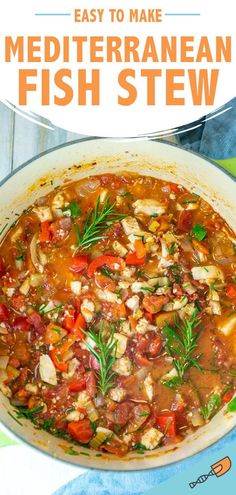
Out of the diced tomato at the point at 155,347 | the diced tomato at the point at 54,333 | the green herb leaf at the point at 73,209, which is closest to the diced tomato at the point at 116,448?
the diced tomato at the point at 155,347

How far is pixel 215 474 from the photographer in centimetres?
A: 347

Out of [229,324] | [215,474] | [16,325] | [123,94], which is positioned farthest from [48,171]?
[215,474]

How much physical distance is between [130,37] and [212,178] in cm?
86

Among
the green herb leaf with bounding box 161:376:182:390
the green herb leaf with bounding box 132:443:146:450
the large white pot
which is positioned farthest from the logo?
the green herb leaf with bounding box 161:376:182:390

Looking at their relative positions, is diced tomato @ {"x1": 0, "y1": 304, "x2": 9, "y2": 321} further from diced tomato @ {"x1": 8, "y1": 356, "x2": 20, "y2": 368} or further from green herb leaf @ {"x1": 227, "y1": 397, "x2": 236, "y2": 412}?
green herb leaf @ {"x1": 227, "y1": 397, "x2": 236, "y2": 412}

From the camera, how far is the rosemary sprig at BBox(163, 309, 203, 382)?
3248 millimetres

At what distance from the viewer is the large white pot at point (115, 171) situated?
3.19 m

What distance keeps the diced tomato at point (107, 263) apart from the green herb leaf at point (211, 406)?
2.64 feet

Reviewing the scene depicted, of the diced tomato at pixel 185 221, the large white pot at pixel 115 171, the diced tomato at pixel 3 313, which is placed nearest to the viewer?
the large white pot at pixel 115 171

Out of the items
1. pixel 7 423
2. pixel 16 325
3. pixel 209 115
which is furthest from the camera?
pixel 209 115

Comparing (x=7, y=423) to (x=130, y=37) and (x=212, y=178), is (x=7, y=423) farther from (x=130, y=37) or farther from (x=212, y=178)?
(x=130, y=37)

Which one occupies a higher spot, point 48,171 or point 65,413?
point 48,171

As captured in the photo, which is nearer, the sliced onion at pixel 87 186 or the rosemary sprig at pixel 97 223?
the rosemary sprig at pixel 97 223

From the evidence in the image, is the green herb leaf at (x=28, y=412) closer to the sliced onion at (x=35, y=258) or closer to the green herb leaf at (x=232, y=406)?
the sliced onion at (x=35, y=258)
